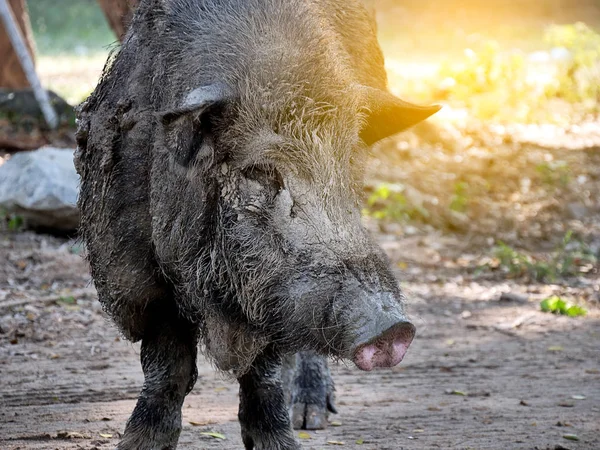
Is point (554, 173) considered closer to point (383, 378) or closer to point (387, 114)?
point (383, 378)

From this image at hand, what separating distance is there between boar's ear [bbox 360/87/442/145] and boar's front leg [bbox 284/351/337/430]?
146 centimetres

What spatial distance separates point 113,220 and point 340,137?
40.8 inches

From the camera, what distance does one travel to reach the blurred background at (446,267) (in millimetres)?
4777

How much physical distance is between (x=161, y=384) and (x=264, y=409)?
1.48 feet

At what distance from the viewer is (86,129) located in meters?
3.98

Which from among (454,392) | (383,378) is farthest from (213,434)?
(454,392)

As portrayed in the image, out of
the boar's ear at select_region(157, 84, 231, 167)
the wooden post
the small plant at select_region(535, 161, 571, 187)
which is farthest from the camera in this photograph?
the wooden post

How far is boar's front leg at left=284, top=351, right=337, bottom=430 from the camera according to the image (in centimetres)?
486

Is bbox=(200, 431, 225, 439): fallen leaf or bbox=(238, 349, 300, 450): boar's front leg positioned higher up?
bbox=(238, 349, 300, 450): boar's front leg

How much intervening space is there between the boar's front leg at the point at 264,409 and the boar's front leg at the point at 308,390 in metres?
0.72

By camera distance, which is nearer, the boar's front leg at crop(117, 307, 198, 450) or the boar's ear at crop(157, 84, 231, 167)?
the boar's ear at crop(157, 84, 231, 167)

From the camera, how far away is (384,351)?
9.62 feet

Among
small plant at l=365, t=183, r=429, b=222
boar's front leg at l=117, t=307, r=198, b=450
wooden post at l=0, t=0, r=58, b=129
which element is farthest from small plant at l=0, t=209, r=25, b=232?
boar's front leg at l=117, t=307, r=198, b=450

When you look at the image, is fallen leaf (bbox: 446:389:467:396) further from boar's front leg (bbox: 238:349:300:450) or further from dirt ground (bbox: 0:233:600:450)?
boar's front leg (bbox: 238:349:300:450)
